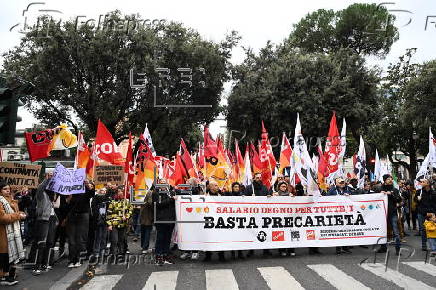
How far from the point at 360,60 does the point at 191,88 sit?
39.2 ft

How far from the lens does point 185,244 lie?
367 inches

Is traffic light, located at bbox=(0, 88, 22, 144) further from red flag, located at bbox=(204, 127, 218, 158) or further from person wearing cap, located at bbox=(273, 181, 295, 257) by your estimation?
red flag, located at bbox=(204, 127, 218, 158)

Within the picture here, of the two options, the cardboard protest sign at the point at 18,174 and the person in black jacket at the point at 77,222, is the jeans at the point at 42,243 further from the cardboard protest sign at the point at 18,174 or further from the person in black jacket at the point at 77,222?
the cardboard protest sign at the point at 18,174

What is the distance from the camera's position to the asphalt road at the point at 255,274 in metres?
7.09

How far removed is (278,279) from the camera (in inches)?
292

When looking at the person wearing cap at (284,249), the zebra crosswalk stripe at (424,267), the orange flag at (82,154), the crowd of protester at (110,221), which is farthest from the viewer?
the orange flag at (82,154)

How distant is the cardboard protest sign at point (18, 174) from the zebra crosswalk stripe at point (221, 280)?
12.5ft

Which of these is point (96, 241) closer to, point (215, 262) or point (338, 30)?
point (215, 262)

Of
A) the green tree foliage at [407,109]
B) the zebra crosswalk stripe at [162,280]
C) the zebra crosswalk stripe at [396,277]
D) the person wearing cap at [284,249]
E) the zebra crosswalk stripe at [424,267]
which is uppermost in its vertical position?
the green tree foliage at [407,109]

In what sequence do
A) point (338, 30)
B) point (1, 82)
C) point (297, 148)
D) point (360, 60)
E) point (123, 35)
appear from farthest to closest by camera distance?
point (338, 30) < point (360, 60) < point (123, 35) < point (297, 148) < point (1, 82)

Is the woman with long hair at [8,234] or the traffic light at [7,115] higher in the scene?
the traffic light at [7,115]

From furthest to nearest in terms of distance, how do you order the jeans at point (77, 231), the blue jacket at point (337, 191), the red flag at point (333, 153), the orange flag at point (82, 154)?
the red flag at point (333, 153) < the orange flag at point (82, 154) < the blue jacket at point (337, 191) < the jeans at point (77, 231)

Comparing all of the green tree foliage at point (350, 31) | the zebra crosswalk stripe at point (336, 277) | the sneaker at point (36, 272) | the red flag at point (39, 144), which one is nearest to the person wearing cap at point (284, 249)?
the zebra crosswalk stripe at point (336, 277)

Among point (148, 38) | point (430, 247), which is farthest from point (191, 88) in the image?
point (430, 247)
